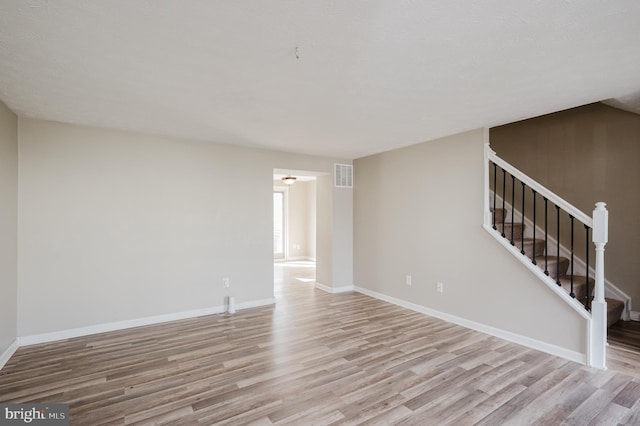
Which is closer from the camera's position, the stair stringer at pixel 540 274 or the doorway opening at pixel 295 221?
the stair stringer at pixel 540 274

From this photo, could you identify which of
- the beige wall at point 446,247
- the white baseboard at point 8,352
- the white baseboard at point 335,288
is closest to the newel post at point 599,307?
Result: the beige wall at point 446,247

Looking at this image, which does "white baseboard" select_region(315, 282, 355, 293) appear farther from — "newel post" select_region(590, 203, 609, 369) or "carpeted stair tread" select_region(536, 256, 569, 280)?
"newel post" select_region(590, 203, 609, 369)

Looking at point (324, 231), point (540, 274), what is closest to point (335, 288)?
point (324, 231)

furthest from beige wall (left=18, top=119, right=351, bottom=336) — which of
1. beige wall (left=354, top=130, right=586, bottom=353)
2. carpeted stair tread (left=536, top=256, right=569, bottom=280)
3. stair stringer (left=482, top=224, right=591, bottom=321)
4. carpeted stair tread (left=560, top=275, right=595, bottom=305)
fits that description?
carpeted stair tread (left=560, top=275, right=595, bottom=305)

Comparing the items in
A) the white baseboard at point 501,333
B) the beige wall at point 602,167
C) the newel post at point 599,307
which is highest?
the beige wall at point 602,167

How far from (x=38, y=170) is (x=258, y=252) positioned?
2771mm

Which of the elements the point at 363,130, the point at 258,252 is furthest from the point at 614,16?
the point at 258,252

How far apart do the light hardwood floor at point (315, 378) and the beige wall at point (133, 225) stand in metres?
0.47

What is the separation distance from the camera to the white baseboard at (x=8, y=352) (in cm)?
291

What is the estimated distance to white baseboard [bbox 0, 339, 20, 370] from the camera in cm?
291

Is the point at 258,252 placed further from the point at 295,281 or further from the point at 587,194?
the point at 587,194

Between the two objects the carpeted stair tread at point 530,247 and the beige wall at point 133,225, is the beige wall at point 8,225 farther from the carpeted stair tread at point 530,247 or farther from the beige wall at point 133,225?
the carpeted stair tread at point 530,247

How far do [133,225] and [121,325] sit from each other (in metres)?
1.22

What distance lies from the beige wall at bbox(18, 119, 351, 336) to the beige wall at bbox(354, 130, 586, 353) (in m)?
1.75
